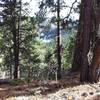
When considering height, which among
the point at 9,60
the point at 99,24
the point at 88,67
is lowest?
the point at 9,60

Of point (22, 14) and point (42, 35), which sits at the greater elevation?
point (22, 14)

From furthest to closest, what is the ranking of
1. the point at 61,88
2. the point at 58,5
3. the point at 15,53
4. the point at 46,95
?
the point at 15,53 → the point at 58,5 → the point at 61,88 → the point at 46,95

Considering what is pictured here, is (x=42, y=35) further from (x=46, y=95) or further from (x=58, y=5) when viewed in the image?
(x=46, y=95)

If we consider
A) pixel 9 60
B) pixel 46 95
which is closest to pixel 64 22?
pixel 46 95

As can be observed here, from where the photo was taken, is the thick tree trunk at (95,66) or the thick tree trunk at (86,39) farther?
the thick tree trunk at (86,39)

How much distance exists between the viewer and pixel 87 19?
10484 mm

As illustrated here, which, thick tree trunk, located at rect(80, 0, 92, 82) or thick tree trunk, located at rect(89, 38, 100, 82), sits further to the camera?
thick tree trunk, located at rect(80, 0, 92, 82)

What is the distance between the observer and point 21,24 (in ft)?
91.2

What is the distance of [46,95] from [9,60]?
63.4 ft

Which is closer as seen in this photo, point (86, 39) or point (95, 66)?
point (95, 66)

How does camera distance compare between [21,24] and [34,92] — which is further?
[21,24]

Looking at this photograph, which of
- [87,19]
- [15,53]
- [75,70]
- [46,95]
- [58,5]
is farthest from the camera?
[15,53]

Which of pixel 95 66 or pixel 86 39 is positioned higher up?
pixel 86 39

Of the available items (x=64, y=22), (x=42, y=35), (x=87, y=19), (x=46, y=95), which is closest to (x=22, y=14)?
(x=42, y=35)
